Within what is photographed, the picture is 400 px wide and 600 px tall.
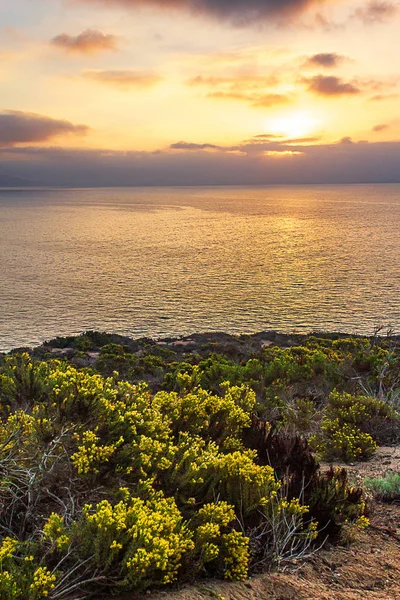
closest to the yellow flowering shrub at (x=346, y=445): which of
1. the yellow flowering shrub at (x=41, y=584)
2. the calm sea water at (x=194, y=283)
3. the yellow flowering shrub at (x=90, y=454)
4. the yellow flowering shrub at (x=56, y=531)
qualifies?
the yellow flowering shrub at (x=90, y=454)

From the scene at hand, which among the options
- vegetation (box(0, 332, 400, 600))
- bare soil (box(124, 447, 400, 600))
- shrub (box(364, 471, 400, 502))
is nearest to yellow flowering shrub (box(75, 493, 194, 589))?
vegetation (box(0, 332, 400, 600))

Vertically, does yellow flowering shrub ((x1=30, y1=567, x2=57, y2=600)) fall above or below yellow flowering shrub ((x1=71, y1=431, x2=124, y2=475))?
below

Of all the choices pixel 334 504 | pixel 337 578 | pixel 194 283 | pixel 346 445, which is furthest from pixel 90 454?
pixel 194 283

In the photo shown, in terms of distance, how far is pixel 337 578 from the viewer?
11.5 feet

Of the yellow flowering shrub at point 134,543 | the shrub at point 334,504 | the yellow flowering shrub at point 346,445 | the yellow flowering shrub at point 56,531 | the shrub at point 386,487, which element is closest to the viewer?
the yellow flowering shrub at point 134,543

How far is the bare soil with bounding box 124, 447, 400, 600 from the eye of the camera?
312 centimetres

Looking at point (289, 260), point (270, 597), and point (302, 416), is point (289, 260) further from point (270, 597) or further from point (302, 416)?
point (270, 597)

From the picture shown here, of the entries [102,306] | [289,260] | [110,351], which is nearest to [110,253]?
[289,260]

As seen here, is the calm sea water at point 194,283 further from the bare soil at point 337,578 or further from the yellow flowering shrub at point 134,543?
the yellow flowering shrub at point 134,543

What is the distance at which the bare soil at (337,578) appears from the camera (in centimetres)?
312

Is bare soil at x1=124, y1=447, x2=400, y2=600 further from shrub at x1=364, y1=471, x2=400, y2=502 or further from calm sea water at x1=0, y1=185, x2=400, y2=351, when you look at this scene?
calm sea water at x1=0, y1=185, x2=400, y2=351

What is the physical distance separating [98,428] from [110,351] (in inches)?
825

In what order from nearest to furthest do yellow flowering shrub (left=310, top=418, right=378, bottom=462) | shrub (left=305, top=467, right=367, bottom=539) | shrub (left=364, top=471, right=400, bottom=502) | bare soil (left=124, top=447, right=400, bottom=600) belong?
bare soil (left=124, top=447, right=400, bottom=600) → shrub (left=305, top=467, right=367, bottom=539) → shrub (left=364, top=471, right=400, bottom=502) → yellow flowering shrub (left=310, top=418, right=378, bottom=462)

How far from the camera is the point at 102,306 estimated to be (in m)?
38.8
